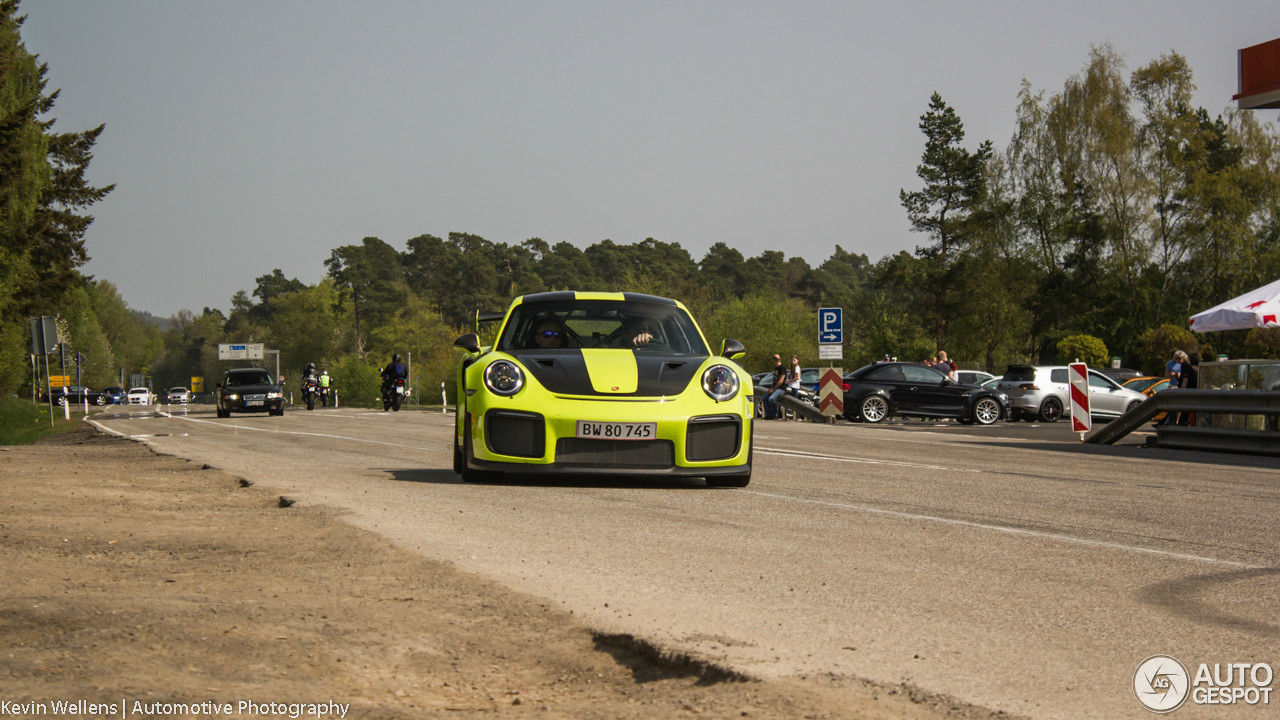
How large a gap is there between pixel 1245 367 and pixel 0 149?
2745 cm

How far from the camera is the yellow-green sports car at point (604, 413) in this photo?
27.7ft

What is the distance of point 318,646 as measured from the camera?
3943 mm

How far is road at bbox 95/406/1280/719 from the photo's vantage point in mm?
3930

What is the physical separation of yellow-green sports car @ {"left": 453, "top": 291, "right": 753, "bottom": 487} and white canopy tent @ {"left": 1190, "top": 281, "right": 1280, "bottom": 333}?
1245 cm

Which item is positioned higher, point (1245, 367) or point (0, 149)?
point (0, 149)

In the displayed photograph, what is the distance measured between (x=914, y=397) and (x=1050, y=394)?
14.1ft

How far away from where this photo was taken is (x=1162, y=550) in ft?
21.0

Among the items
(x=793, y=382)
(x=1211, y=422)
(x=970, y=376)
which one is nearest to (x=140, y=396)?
(x=970, y=376)

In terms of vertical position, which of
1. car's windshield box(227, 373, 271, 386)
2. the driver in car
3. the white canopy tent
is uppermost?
the white canopy tent

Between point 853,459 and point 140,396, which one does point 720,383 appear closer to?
point 853,459

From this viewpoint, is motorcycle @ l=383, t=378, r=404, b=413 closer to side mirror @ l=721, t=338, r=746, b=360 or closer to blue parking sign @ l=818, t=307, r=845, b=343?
blue parking sign @ l=818, t=307, r=845, b=343

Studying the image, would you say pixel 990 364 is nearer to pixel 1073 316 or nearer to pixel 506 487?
pixel 1073 316

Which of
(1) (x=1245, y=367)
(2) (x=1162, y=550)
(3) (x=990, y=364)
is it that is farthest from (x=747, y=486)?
(3) (x=990, y=364)

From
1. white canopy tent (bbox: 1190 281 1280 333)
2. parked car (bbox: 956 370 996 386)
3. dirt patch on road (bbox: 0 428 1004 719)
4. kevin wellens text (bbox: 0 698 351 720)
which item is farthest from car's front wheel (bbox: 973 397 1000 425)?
kevin wellens text (bbox: 0 698 351 720)
